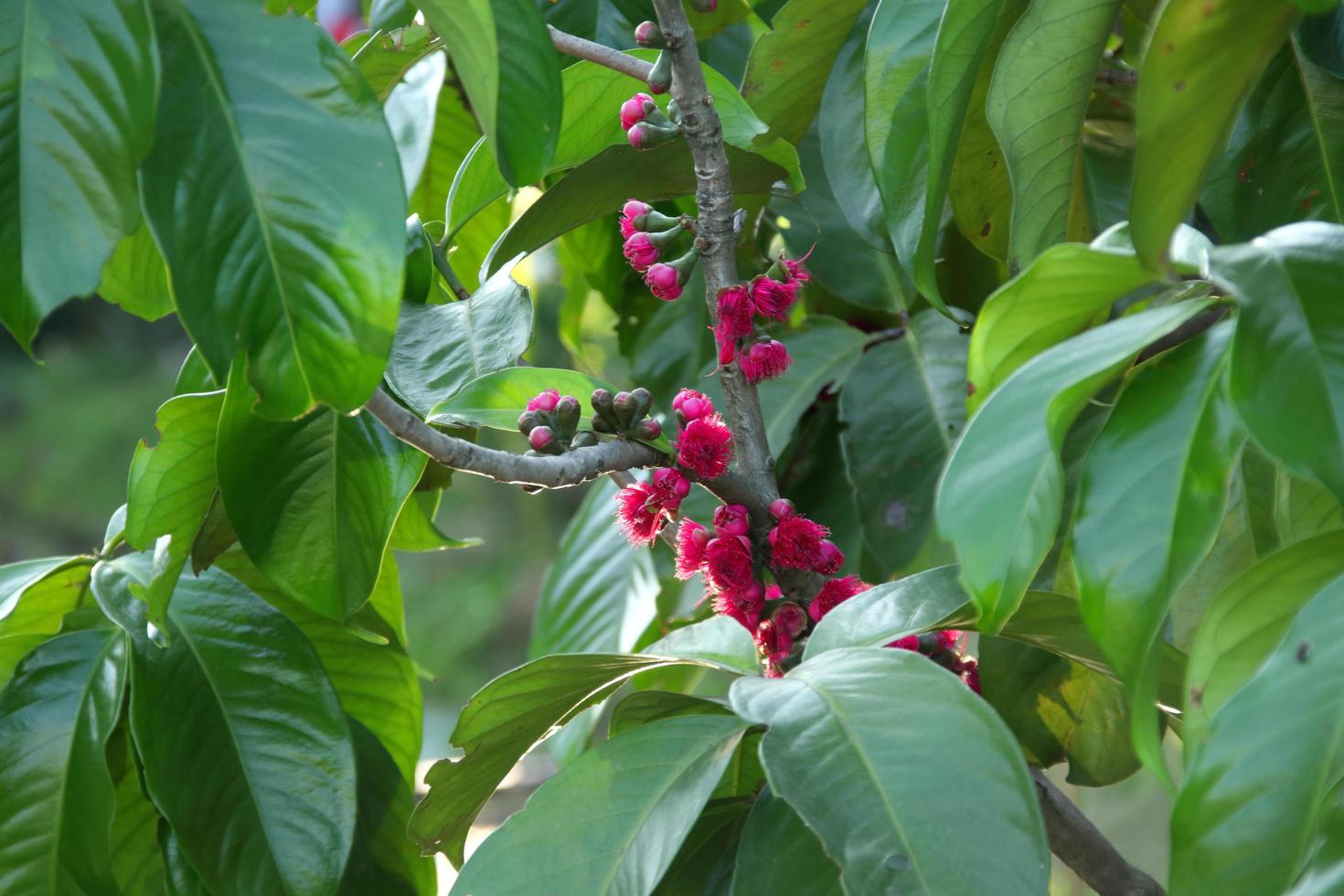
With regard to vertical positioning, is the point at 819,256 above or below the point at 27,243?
below

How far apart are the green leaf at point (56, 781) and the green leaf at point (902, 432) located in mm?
316

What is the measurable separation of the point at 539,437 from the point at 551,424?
0.04 ft

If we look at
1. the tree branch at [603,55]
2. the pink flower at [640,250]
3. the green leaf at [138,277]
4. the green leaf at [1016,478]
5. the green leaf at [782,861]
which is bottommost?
the green leaf at [782,861]

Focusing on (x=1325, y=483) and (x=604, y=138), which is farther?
(x=604, y=138)

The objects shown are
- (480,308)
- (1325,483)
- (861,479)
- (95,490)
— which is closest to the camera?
(1325,483)

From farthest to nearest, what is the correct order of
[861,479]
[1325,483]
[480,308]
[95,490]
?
[95,490] < [861,479] < [480,308] < [1325,483]

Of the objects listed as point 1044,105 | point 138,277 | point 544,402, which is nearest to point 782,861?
point 544,402

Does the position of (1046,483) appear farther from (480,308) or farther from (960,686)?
(480,308)

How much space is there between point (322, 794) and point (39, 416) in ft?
14.5

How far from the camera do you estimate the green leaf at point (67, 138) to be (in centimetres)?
27

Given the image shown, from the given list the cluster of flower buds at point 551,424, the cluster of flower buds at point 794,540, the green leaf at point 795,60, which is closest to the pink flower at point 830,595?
the cluster of flower buds at point 794,540

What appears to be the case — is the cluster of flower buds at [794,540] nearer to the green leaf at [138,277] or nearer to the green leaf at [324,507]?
the green leaf at [324,507]

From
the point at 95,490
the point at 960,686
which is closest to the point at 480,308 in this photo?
the point at 960,686

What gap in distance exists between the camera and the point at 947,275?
1.97 feet
